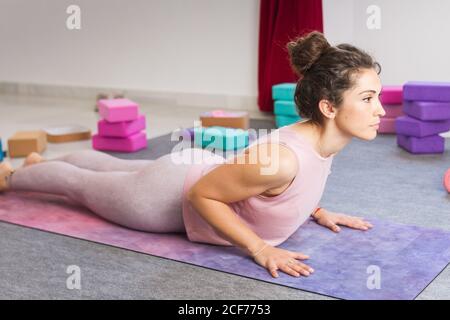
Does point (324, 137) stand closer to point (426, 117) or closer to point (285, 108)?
point (426, 117)

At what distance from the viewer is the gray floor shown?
1.68m

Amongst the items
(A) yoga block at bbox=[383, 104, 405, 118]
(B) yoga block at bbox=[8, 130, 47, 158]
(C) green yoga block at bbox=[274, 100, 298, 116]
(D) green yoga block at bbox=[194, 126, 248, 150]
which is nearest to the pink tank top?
(D) green yoga block at bbox=[194, 126, 248, 150]

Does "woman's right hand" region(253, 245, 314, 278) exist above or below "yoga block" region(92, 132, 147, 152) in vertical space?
below

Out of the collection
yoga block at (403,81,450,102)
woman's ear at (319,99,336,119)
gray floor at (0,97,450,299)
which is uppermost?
woman's ear at (319,99,336,119)

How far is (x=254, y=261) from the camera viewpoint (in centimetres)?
185

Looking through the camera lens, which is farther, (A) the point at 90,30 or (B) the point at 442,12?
(A) the point at 90,30

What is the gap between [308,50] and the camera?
1.77m

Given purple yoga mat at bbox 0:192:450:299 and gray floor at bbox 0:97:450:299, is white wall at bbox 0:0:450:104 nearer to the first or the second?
gray floor at bbox 0:97:450:299

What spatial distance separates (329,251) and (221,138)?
57.4 inches

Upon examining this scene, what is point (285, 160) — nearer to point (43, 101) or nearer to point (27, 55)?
point (43, 101)

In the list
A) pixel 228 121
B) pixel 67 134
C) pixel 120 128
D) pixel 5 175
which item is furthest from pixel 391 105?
pixel 5 175
